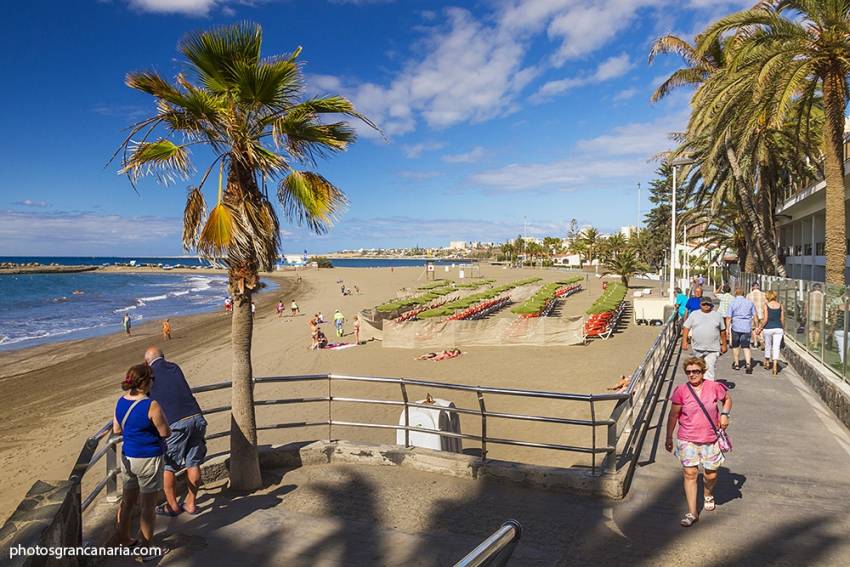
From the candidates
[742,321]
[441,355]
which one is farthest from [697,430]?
[441,355]

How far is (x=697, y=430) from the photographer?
179 inches

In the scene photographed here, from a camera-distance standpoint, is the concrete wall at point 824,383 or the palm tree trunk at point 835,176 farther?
Answer: the palm tree trunk at point 835,176

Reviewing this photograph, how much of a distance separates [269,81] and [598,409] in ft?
31.1

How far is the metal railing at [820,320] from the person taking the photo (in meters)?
8.20

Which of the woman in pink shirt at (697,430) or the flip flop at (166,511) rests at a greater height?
the woman in pink shirt at (697,430)

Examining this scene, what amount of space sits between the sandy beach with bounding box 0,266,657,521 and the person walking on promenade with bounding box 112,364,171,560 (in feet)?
19.4

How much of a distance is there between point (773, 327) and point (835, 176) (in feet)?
23.3

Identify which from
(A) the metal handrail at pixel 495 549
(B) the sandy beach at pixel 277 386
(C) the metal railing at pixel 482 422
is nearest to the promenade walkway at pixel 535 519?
(C) the metal railing at pixel 482 422

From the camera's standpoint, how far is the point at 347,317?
35031mm

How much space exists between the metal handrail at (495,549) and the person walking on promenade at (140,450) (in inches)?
110

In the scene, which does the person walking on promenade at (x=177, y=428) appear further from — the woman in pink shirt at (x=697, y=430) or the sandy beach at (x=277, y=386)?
the sandy beach at (x=277, y=386)

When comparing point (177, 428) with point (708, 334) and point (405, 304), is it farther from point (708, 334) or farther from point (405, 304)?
point (405, 304)

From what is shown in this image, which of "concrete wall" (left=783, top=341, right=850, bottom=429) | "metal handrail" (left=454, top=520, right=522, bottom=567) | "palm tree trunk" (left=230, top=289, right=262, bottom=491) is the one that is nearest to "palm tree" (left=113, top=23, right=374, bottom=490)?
"palm tree trunk" (left=230, top=289, right=262, bottom=491)

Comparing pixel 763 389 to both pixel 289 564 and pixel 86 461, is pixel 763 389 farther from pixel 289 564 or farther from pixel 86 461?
pixel 86 461
